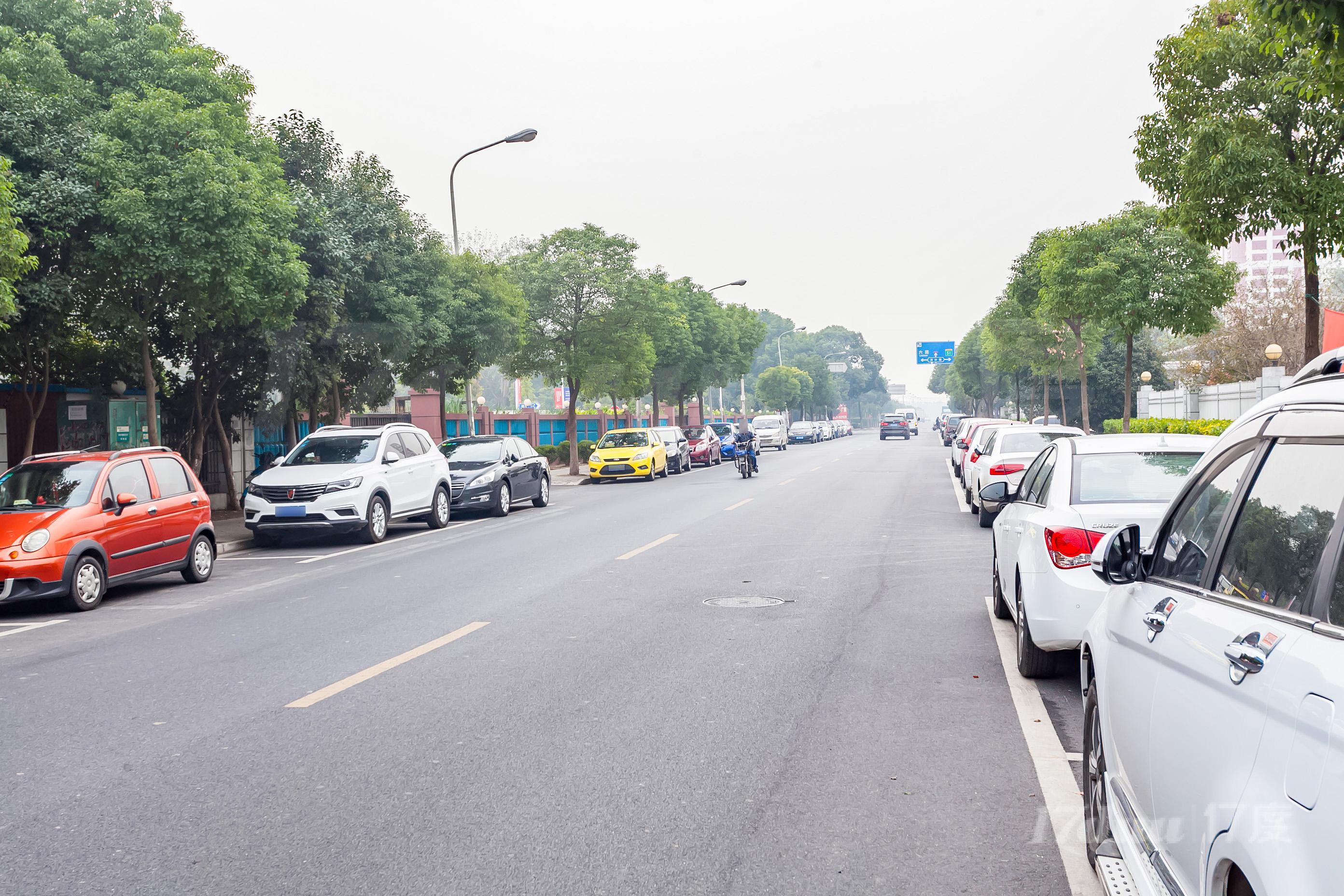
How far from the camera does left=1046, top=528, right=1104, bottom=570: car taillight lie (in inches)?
251

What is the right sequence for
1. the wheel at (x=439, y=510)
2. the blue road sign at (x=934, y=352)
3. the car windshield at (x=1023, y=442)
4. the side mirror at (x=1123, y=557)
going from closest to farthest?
the side mirror at (x=1123, y=557)
the car windshield at (x=1023, y=442)
the wheel at (x=439, y=510)
the blue road sign at (x=934, y=352)

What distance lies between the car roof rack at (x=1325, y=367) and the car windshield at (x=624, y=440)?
2984 cm

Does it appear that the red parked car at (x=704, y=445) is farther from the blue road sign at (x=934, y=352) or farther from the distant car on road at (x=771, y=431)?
the blue road sign at (x=934, y=352)

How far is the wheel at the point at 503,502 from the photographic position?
2056 cm

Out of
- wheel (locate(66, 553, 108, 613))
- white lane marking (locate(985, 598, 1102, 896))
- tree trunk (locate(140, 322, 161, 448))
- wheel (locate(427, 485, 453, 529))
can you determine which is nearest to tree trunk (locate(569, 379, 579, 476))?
wheel (locate(427, 485, 453, 529))

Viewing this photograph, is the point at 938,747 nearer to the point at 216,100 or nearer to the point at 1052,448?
the point at 1052,448

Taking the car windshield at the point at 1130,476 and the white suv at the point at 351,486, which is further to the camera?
the white suv at the point at 351,486

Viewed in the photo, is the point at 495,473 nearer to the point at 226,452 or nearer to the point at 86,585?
the point at 226,452

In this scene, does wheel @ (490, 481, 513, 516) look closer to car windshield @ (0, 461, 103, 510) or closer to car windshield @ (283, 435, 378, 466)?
car windshield @ (283, 435, 378, 466)

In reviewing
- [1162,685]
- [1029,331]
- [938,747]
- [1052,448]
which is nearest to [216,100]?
[1052,448]

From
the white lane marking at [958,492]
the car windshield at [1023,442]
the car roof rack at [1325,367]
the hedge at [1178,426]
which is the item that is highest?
the car roof rack at [1325,367]

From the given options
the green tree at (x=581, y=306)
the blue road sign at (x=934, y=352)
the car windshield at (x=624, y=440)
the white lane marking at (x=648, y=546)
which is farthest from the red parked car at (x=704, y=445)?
the blue road sign at (x=934, y=352)

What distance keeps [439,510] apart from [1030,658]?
43.9 ft

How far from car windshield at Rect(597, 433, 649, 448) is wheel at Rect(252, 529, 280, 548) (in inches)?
640
